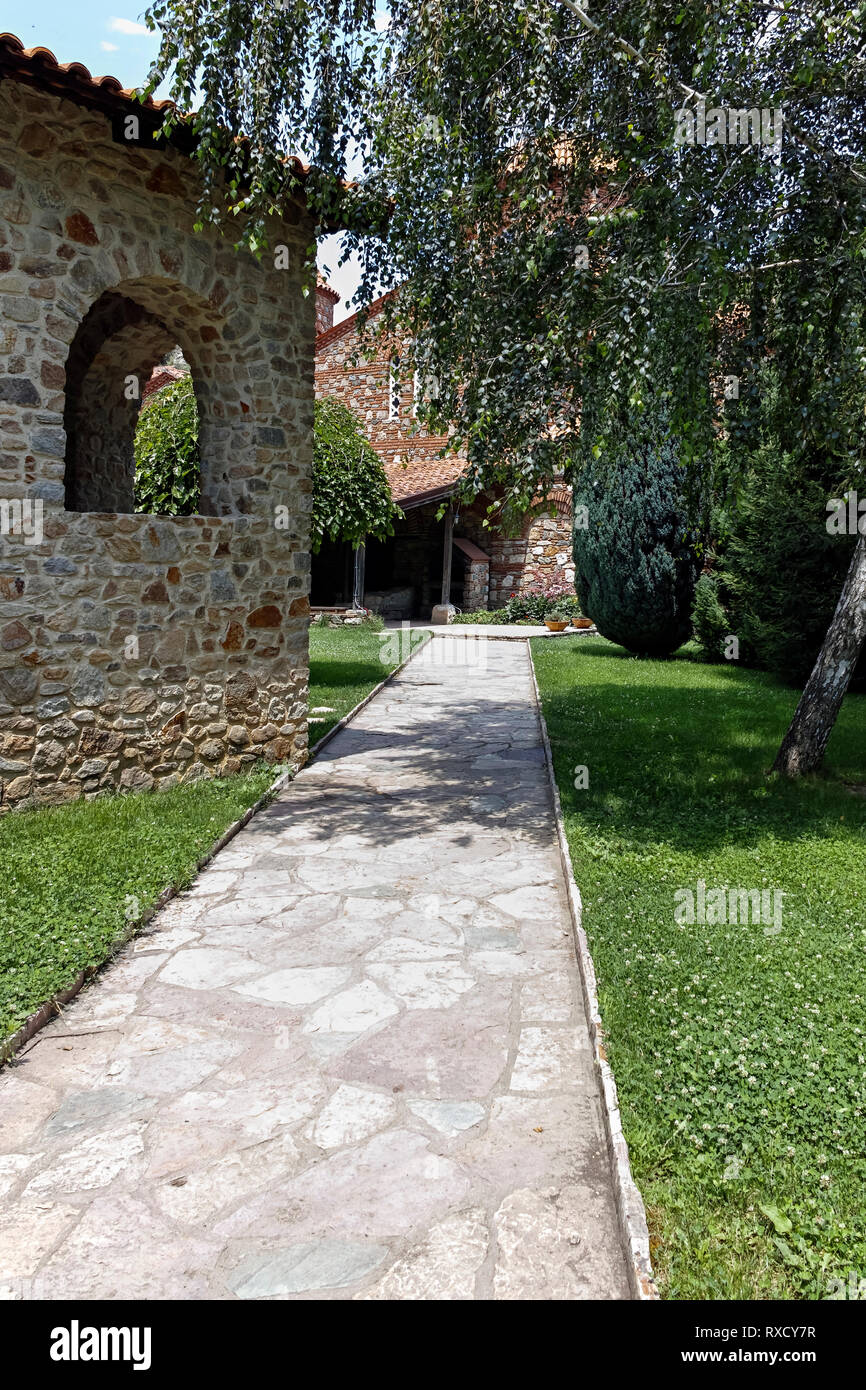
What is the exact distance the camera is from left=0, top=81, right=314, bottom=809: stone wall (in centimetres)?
598

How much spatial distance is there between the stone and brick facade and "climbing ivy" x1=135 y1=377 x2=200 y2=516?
40.5 feet

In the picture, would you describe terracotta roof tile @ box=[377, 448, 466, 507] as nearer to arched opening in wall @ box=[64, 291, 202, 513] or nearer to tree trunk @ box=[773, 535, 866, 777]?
arched opening in wall @ box=[64, 291, 202, 513]

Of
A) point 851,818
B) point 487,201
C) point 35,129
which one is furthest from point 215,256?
point 851,818

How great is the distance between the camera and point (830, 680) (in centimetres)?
745

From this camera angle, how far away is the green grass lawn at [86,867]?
4070mm

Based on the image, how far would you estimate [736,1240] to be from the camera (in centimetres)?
254

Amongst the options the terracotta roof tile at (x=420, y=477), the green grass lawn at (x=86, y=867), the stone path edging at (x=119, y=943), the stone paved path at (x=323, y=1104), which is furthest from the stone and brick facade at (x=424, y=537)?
the stone paved path at (x=323, y=1104)

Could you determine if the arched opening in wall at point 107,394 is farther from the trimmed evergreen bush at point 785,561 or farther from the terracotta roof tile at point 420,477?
the terracotta roof tile at point 420,477

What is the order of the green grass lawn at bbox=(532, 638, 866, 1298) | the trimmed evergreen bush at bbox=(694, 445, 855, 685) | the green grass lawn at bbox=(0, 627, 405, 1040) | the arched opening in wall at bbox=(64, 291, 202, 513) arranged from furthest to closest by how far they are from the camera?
the trimmed evergreen bush at bbox=(694, 445, 855, 685)
the arched opening in wall at bbox=(64, 291, 202, 513)
the green grass lawn at bbox=(0, 627, 405, 1040)
the green grass lawn at bbox=(532, 638, 866, 1298)

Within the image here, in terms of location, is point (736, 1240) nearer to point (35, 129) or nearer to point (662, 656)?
point (35, 129)

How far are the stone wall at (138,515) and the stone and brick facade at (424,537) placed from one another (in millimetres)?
16428

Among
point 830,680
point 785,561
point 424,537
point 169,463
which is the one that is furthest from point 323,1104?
point 424,537

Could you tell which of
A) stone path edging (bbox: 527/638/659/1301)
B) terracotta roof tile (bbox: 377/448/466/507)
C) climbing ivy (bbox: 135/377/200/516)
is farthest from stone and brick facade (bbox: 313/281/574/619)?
stone path edging (bbox: 527/638/659/1301)
